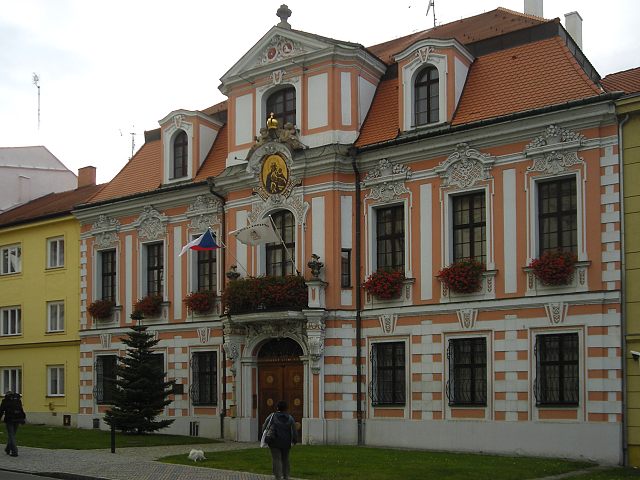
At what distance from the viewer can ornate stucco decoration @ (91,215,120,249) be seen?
37.4 metres

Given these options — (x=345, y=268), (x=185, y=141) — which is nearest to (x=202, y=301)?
(x=345, y=268)

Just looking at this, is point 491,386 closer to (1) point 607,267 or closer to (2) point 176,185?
(1) point 607,267

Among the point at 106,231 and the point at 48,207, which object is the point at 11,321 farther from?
the point at 106,231

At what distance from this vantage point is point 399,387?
1144 inches

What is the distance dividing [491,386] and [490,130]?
6.90 meters

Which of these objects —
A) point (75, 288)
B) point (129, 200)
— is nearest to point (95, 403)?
point (75, 288)

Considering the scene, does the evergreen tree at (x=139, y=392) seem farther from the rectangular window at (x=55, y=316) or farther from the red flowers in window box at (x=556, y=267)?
the red flowers in window box at (x=556, y=267)

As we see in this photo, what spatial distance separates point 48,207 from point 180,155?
36.3ft

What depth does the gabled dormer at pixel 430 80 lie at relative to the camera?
94.4ft

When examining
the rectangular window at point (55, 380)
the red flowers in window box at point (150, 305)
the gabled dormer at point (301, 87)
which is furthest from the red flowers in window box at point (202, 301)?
the rectangular window at point (55, 380)

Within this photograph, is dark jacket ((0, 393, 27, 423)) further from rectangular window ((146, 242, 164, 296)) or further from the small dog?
rectangular window ((146, 242, 164, 296))

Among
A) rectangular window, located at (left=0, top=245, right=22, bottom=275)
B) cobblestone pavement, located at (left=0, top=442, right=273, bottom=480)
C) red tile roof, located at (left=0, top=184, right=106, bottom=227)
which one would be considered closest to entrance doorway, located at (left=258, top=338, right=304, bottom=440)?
cobblestone pavement, located at (left=0, top=442, right=273, bottom=480)

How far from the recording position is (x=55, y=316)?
41.6 meters

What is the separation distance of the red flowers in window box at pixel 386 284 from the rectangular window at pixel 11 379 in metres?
20.4
